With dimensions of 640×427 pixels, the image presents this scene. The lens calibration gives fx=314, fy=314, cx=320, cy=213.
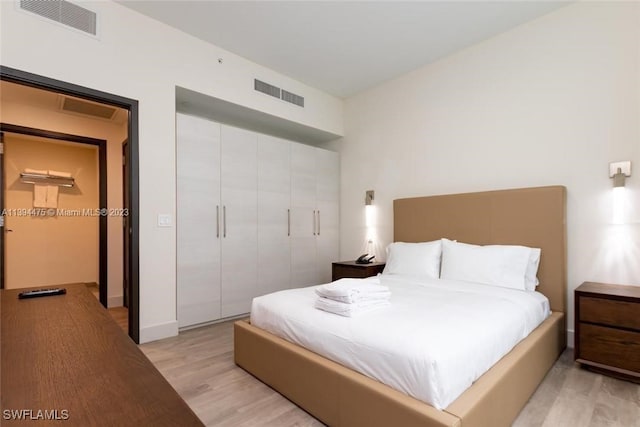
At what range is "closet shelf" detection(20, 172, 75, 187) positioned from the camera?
166 inches

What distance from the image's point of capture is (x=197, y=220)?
3.29 metres

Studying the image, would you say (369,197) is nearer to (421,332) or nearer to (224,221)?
(224,221)

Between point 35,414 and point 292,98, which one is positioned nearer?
point 35,414

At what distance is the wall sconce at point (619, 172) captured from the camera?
2.41 m

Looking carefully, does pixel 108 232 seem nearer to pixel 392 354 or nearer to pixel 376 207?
pixel 376 207

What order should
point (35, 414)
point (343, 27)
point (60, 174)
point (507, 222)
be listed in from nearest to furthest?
point (35, 414)
point (507, 222)
point (343, 27)
point (60, 174)

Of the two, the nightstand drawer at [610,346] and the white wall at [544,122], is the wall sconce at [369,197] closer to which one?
the white wall at [544,122]

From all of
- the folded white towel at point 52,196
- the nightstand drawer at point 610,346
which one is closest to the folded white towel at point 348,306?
the nightstand drawer at point 610,346

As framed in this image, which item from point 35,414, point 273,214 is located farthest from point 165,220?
point 35,414

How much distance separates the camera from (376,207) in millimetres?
4285

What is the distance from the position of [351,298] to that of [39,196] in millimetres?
4768

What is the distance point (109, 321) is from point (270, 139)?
3136 millimetres

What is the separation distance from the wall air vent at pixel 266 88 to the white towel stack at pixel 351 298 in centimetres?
269

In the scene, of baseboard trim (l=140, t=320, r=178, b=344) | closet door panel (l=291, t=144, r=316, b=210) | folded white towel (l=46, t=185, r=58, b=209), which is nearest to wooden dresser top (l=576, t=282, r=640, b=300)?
closet door panel (l=291, t=144, r=316, b=210)
